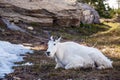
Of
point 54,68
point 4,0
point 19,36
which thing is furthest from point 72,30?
point 54,68

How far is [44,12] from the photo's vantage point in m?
25.2

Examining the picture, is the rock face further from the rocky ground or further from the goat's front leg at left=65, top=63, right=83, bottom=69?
the goat's front leg at left=65, top=63, right=83, bottom=69

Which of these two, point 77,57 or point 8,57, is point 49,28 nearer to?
point 8,57

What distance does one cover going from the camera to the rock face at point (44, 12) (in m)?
23.8

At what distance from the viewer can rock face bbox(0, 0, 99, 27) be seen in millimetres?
23750

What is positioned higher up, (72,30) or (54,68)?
(54,68)

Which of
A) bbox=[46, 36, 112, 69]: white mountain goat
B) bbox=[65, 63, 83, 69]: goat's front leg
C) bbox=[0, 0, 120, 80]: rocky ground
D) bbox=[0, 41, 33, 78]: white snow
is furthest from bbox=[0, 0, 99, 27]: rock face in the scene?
bbox=[65, 63, 83, 69]: goat's front leg

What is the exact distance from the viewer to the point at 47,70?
377 inches

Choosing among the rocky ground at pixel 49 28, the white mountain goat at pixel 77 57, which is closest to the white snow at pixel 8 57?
the rocky ground at pixel 49 28

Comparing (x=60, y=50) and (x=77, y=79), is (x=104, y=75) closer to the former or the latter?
(x=77, y=79)

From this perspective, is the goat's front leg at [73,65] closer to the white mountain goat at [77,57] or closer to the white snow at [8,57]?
the white mountain goat at [77,57]

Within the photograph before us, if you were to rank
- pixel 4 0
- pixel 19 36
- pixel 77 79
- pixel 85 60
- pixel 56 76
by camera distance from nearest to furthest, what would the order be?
pixel 77 79 < pixel 56 76 < pixel 85 60 < pixel 19 36 < pixel 4 0

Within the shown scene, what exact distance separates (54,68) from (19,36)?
931 centimetres

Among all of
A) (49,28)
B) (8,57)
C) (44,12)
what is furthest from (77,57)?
(44,12)
